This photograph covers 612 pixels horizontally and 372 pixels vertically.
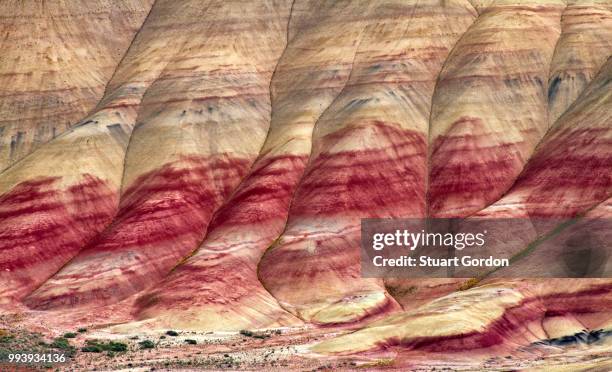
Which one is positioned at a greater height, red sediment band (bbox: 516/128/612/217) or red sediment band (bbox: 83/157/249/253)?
red sediment band (bbox: 516/128/612/217)

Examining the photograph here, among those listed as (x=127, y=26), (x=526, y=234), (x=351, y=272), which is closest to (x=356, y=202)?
(x=351, y=272)

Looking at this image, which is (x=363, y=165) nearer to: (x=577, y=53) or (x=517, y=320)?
(x=577, y=53)

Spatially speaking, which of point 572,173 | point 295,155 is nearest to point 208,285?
point 295,155

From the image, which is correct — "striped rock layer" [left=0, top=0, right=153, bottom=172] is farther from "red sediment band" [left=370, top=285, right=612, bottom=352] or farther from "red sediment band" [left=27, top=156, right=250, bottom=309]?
"red sediment band" [left=370, top=285, right=612, bottom=352]

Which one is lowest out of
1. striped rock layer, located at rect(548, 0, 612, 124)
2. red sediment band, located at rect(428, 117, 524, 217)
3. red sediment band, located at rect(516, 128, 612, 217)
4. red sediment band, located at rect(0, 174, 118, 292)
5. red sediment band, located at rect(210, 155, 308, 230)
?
red sediment band, located at rect(0, 174, 118, 292)

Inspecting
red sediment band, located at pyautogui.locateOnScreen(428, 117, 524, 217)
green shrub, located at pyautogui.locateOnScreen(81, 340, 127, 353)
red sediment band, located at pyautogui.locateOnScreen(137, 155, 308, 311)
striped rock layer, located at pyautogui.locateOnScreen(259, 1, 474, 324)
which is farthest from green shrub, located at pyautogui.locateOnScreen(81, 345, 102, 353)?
red sediment band, located at pyautogui.locateOnScreen(428, 117, 524, 217)

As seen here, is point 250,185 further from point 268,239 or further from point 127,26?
point 127,26

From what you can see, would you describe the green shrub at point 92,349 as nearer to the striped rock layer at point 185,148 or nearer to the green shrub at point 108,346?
the green shrub at point 108,346
